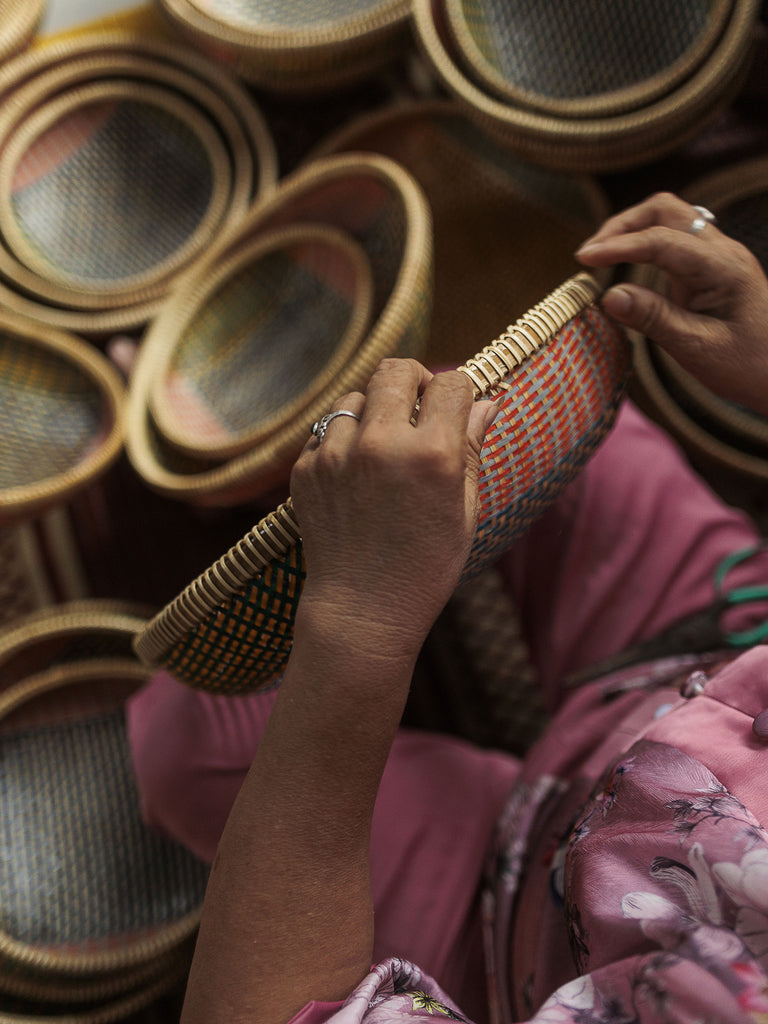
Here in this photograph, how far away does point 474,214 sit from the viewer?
3.37 ft

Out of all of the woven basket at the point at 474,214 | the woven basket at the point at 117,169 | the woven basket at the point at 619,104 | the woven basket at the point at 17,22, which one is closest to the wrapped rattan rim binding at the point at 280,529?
the woven basket at the point at 619,104

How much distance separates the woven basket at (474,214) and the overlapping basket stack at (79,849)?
0.52 meters

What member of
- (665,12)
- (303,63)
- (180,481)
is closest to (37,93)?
(303,63)

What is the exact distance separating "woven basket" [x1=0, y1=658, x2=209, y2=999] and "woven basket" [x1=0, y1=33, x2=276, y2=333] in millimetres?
447

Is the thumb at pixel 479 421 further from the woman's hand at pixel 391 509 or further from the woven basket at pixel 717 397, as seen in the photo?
the woven basket at pixel 717 397

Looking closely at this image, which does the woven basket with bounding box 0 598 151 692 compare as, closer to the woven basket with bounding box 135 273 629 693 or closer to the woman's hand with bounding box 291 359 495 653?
the woven basket with bounding box 135 273 629 693

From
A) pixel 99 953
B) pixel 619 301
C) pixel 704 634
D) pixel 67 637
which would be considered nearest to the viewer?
pixel 619 301

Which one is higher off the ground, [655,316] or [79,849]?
[655,316]

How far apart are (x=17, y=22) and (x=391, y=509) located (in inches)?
37.2

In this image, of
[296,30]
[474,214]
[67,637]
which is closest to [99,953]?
[67,637]

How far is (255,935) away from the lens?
0.45 meters

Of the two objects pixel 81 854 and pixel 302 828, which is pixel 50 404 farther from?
pixel 302 828

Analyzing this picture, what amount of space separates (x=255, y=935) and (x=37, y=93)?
104cm

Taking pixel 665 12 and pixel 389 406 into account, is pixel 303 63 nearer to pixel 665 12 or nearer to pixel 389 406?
pixel 665 12
